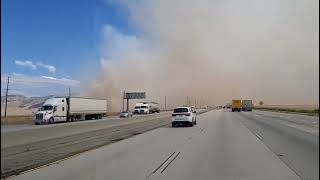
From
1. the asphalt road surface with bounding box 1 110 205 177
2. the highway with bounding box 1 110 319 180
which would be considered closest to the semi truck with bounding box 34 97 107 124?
the asphalt road surface with bounding box 1 110 205 177

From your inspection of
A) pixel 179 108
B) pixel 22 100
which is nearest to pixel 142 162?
pixel 22 100

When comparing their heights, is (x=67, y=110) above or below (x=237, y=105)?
below

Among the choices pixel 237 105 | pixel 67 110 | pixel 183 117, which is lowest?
pixel 183 117

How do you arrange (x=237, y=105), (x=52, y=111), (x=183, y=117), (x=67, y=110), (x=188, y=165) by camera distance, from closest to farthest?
1. (x=188, y=165)
2. (x=183, y=117)
3. (x=52, y=111)
4. (x=67, y=110)
5. (x=237, y=105)

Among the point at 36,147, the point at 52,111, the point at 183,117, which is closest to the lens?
the point at 36,147

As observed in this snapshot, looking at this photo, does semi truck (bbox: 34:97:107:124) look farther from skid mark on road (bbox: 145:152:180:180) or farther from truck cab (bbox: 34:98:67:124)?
skid mark on road (bbox: 145:152:180:180)

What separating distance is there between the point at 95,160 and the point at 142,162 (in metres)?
1.91

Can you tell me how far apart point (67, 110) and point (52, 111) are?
458 centimetres

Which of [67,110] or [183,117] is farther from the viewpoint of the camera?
[67,110]

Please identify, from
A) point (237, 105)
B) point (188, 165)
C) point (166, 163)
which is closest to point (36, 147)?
point (166, 163)

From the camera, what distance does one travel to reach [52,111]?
58.2m

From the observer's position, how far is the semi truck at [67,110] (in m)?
56.2

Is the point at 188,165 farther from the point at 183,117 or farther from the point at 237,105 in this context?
the point at 237,105

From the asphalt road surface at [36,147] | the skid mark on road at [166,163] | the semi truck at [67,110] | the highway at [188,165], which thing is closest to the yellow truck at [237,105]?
the semi truck at [67,110]
